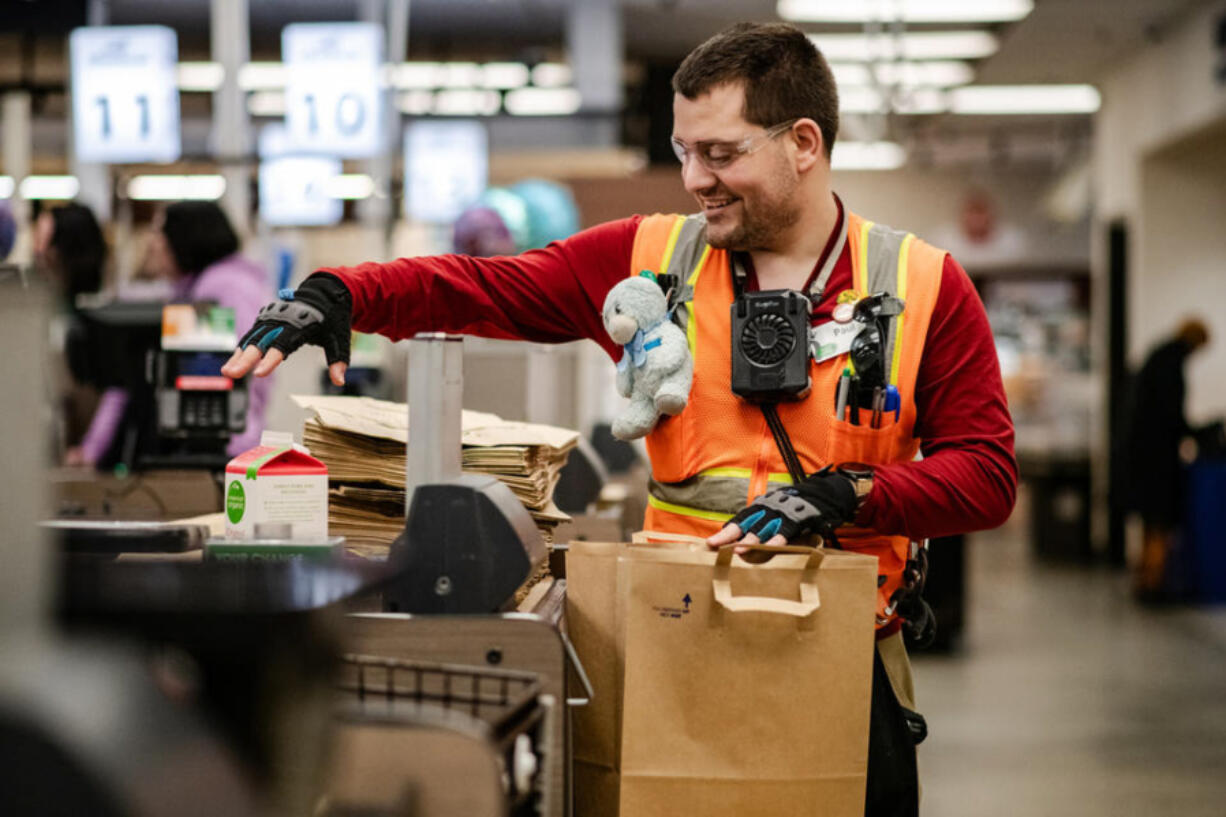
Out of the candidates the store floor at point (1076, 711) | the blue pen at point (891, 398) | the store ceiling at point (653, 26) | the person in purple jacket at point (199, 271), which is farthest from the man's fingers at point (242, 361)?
the store ceiling at point (653, 26)

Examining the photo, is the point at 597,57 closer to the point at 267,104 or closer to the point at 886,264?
the point at 267,104

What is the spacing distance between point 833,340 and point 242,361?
34.6 inches

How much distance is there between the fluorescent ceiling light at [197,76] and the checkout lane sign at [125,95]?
264 inches

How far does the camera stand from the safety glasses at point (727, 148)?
2.16 meters

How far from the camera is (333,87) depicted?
9.53m

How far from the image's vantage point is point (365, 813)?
1170mm

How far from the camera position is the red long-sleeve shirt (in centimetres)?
205

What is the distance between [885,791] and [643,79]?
14.7 m

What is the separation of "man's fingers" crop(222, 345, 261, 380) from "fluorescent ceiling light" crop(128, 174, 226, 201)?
1292 cm

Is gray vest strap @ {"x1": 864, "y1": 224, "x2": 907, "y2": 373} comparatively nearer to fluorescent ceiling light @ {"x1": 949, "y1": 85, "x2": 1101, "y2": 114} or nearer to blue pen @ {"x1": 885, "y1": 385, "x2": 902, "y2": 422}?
blue pen @ {"x1": 885, "y1": 385, "x2": 902, "y2": 422}

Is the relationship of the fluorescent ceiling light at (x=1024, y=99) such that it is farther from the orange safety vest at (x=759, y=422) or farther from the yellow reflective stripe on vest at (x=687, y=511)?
the yellow reflective stripe on vest at (x=687, y=511)

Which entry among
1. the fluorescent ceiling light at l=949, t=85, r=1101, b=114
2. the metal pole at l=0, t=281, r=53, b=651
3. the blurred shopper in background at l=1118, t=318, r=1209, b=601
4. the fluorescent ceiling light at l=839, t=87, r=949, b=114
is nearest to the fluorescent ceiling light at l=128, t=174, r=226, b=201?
the fluorescent ceiling light at l=839, t=87, r=949, b=114

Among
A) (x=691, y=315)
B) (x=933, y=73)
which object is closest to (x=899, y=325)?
(x=691, y=315)

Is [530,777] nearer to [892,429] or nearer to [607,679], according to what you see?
[607,679]
